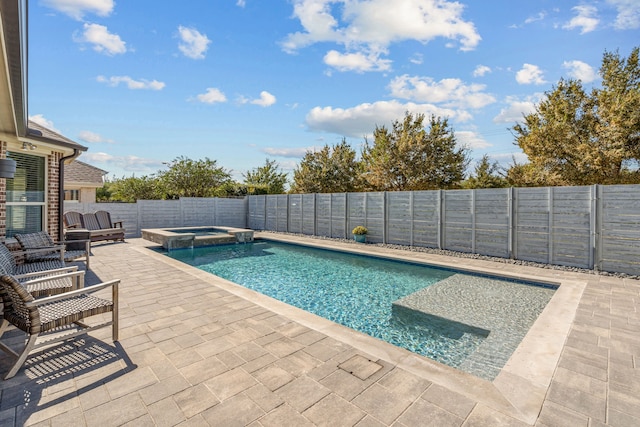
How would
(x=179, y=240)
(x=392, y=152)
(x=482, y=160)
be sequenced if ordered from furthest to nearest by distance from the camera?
1. (x=482, y=160)
2. (x=392, y=152)
3. (x=179, y=240)

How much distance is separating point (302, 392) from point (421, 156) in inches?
686

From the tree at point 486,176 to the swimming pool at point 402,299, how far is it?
48.5 feet

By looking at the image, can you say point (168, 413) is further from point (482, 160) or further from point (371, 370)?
point (482, 160)

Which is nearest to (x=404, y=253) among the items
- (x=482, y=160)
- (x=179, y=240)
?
(x=179, y=240)

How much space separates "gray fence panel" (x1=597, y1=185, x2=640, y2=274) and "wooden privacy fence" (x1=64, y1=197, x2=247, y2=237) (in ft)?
50.0

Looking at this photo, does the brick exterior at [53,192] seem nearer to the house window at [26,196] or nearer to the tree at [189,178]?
the house window at [26,196]

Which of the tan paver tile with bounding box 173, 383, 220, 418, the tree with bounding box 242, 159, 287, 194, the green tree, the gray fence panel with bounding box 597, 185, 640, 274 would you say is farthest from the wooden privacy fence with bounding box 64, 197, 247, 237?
the gray fence panel with bounding box 597, 185, 640, 274

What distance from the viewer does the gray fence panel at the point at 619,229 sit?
21.4 ft

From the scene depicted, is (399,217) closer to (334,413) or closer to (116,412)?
(334,413)

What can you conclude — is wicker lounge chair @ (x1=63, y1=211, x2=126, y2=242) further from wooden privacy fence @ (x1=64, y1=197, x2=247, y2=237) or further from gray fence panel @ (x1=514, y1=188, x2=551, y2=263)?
gray fence panel @ (x1=514, y1=188, x2=551, y2=263)

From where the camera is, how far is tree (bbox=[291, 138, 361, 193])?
22.7m

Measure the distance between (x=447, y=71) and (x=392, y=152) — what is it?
5769mm

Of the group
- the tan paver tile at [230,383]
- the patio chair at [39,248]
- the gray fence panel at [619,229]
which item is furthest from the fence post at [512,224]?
the patio chair at [39,248]

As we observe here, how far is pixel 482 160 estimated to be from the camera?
2100cm
